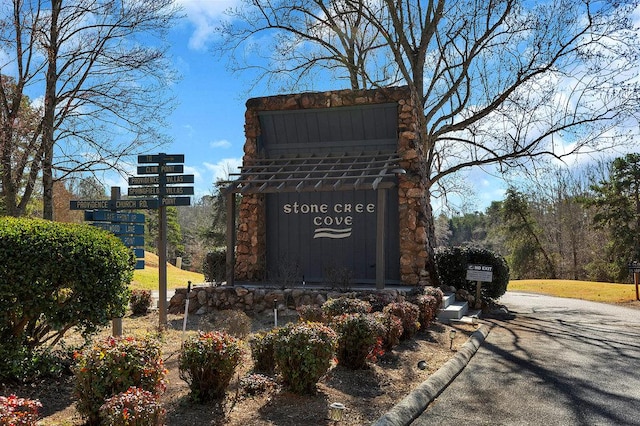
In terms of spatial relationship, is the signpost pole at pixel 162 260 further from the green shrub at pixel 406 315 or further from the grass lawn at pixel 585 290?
the grass lawn at pixel 585 290

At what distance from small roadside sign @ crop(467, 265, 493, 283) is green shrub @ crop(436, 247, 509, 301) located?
39.2 inches

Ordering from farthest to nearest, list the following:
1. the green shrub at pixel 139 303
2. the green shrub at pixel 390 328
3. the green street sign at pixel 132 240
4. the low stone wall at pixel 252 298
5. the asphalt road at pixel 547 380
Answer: the green shrub at pixel 139 303
the low stone wall at pixel 252 298
the green street sign at pixel 132 240
the green shrub at pixel 390 328
the asphalt road at pixel 547 380

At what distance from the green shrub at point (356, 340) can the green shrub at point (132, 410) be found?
8.64 ft

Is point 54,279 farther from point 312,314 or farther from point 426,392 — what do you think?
point 426,392

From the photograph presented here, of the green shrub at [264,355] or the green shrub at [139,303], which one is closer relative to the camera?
the green shrub at [264,355]

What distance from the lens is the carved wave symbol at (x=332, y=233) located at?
12.3 m

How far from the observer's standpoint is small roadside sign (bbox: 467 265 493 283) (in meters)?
11.5

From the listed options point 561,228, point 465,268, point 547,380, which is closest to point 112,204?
point 547,380

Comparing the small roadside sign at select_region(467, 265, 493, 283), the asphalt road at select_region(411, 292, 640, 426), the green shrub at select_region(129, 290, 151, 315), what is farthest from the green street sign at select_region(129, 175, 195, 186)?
the small roadside sign at select_region(467, 265, 493, 283)

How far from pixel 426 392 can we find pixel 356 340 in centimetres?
95

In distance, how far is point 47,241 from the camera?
4734 millimetres

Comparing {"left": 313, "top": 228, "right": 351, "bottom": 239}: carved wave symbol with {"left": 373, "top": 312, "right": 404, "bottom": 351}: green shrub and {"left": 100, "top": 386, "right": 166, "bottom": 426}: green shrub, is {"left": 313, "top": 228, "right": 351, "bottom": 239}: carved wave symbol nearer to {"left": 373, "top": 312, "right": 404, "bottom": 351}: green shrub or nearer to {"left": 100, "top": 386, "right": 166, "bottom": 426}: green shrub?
{"left": 373, "top": 312, "right": 404, "bottom": 351}: green shrub

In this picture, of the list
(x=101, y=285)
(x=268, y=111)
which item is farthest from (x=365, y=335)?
(x=268, y=111)

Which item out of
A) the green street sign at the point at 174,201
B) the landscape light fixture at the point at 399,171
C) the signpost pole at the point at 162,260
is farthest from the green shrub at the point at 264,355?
the landscape light fixture at the point at 399,171
